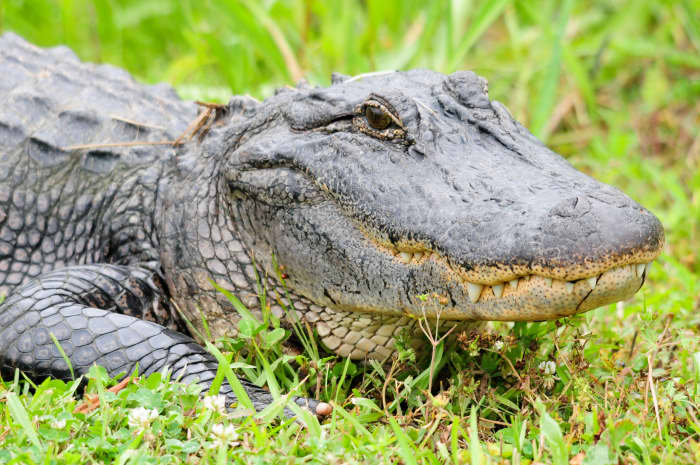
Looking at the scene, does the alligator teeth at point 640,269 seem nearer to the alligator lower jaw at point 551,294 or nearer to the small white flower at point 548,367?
the alligator lower jaw at point 551,294

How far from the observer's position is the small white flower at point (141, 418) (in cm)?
215

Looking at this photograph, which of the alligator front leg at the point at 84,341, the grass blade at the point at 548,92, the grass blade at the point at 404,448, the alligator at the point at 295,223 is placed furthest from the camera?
the grass blade at the point at 548,92

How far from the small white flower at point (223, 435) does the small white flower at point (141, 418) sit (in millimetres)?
175

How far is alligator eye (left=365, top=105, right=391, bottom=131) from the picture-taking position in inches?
106

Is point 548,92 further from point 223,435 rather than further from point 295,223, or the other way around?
point 223,435

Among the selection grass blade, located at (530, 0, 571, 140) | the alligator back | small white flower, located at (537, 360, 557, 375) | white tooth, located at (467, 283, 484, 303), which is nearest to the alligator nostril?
white tooth, located at (467, 283, 484, 303)

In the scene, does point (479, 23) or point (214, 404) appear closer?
point (214, 404)

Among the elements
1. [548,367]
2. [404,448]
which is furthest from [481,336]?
[404,448]

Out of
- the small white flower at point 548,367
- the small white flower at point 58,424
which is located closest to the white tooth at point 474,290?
the small white flower at point 548,367

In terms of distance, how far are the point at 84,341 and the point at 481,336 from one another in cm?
128

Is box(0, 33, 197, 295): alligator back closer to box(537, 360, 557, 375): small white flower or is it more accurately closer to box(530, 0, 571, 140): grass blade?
box(537, 360, 557, 375): small white flower

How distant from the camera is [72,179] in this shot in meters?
3.34

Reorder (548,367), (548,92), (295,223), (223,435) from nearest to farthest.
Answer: (223,435)
(548,367)
(295,223)
(548,92)

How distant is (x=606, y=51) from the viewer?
6195 millimetres
